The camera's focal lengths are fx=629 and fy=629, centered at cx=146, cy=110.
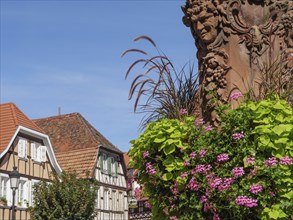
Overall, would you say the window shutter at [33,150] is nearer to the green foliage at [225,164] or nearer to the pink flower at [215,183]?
the green foliage at [225,164]

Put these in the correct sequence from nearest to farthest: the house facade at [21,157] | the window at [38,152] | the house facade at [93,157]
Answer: the house facade at [21,157] < the window at [38,152] < the house facade at [93,157]

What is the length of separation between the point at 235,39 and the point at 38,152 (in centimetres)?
2722

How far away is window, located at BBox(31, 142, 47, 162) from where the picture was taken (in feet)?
103

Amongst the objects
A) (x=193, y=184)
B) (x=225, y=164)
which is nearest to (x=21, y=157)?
(x=193, y=184)

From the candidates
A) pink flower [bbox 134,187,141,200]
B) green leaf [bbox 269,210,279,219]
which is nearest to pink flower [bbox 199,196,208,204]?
green leaf [bbox 269,210,279,219]

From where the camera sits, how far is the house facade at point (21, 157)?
1138 inches

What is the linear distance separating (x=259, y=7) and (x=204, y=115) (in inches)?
43.2

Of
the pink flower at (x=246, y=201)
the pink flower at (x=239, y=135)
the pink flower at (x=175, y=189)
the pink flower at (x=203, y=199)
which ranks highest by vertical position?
the pink flower at (x=239, y=135)

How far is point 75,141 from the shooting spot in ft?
130

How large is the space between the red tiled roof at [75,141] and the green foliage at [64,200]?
6.05 meters

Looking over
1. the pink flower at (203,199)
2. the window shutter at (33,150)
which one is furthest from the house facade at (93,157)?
the pink flower at (203,199)

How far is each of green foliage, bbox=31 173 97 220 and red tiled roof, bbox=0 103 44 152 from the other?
268 centimetres

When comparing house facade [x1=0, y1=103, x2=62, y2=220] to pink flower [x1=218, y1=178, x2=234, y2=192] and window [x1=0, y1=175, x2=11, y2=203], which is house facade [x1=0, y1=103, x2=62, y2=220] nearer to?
window [x1=0, y1=175, x2=11, y2=203]

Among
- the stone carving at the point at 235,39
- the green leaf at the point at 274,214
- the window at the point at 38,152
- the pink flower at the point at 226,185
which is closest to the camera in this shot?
the green leaf at the point at 274,214
